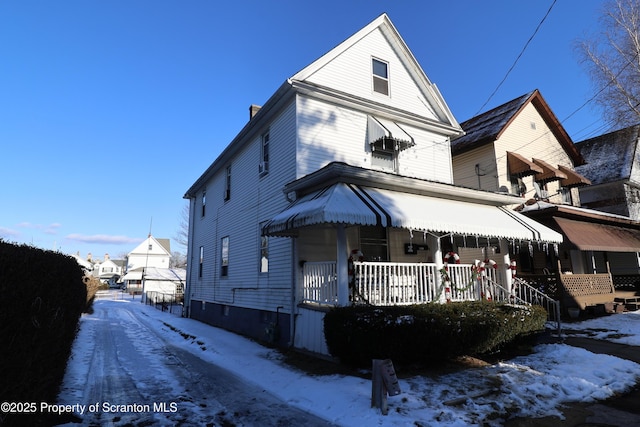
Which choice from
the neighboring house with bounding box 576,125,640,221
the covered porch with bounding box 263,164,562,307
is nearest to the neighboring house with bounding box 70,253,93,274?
the covered porch with bounding box 263,164,562,307

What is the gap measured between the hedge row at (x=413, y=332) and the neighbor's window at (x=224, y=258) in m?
9.14

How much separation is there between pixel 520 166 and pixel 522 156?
1575 millimetres

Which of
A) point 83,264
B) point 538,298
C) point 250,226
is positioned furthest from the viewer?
point 83,264

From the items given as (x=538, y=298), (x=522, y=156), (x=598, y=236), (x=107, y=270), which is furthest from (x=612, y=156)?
(x=107, y=270)

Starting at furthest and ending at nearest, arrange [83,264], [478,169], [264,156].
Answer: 1. [83,264]
2. [478,169]
3. [264,156]

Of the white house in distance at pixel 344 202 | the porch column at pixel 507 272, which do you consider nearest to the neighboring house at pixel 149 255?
the white house in distance at pixel 344 202

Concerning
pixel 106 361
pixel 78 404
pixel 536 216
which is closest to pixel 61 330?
pixel 78 404

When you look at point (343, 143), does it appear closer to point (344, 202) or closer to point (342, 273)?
point (344, 202)

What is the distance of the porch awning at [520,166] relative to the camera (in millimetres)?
17781

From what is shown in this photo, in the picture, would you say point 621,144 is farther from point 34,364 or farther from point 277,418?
point 34,364

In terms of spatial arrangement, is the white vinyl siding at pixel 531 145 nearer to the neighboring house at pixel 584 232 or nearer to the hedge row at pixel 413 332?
the neighboring house at pixel 584 232

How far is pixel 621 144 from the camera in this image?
26.9 meters

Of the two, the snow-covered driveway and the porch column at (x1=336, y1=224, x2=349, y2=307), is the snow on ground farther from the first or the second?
the porch column at (x1=336, y1=224, x2=349, y2=307)

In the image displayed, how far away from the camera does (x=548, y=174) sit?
19031mm
